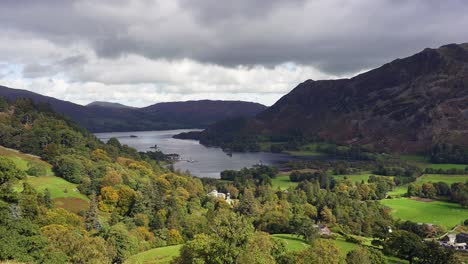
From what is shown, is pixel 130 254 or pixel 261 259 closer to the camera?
pixel 261 259

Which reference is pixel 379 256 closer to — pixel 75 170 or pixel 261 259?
pixel 261 259

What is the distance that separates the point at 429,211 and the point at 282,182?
52.5 meters

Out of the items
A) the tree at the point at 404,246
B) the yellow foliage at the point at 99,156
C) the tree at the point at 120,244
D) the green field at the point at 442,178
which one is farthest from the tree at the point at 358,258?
the green field at the point at 442,178

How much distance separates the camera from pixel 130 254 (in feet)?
172

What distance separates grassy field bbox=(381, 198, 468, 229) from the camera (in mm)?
90562

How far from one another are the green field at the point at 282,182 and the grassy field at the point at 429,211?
110 feet

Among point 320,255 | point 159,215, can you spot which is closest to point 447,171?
point 159,215

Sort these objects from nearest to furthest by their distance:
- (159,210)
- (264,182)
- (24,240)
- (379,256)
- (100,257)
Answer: (24,240)
(100,257)
(379,256)
(159,210)
(264,182)

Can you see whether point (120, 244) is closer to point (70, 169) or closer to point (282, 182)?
point (70, 169)

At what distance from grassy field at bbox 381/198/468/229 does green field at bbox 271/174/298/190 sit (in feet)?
110

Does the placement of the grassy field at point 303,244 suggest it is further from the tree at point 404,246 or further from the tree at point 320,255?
the tree at point 320,255

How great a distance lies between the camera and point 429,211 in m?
99.2

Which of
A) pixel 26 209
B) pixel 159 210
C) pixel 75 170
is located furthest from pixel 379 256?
pixel 75 170

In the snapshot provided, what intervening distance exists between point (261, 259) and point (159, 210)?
47.1 meters
